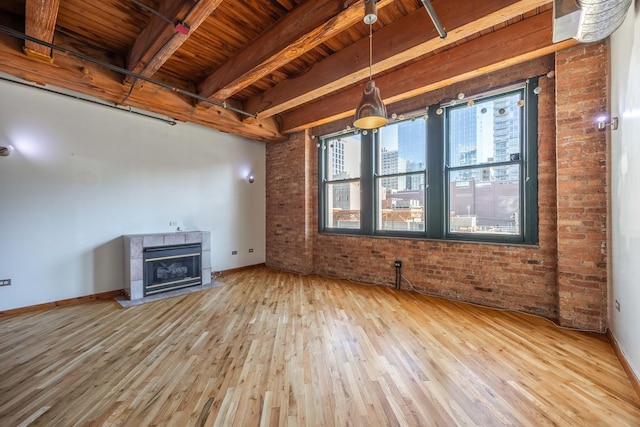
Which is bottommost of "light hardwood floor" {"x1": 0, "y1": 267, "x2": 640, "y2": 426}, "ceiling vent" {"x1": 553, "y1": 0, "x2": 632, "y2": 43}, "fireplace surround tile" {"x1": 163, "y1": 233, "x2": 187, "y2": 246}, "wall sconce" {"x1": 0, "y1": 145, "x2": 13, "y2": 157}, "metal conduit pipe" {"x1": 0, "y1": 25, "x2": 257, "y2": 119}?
"light hardwood floor" {"x1": 0, "y1": 267, "x2": 640, "y2": 426}

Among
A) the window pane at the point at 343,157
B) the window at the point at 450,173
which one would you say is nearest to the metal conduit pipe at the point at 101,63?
the window pane at the point at 343,157

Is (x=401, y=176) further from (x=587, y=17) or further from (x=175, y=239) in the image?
(x=175, y=239)

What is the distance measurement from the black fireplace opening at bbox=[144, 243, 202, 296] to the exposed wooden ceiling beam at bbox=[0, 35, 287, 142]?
7.64 ft

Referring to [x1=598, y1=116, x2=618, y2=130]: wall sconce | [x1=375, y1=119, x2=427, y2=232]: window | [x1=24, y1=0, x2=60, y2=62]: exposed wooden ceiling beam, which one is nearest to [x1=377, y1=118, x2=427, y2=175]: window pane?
[x1=375, y1=119, x2=427, y2=232]: window

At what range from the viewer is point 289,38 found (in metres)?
2.71

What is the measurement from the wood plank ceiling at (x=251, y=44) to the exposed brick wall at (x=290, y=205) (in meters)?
1.74

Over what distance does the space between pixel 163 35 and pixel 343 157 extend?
366 centimetres

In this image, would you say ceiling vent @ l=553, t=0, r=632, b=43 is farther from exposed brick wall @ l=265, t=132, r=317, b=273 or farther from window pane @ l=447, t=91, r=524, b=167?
exposed brick wall @ l=265, t=132, r=317, b=273

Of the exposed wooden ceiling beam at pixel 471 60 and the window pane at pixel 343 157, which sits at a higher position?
the exposed wooden ceiling beam at pixel 471 60

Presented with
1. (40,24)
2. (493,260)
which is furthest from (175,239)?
(493,260)

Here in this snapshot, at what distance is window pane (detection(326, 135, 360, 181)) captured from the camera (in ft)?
17.3

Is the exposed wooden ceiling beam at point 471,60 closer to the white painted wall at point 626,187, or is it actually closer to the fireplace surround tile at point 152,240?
the white painted wall at point 626,187

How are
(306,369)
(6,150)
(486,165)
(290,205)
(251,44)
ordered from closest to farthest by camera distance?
(306,369) < (251,44) < (6,150) < (486,165) < (290,205)

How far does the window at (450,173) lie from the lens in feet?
11.4
